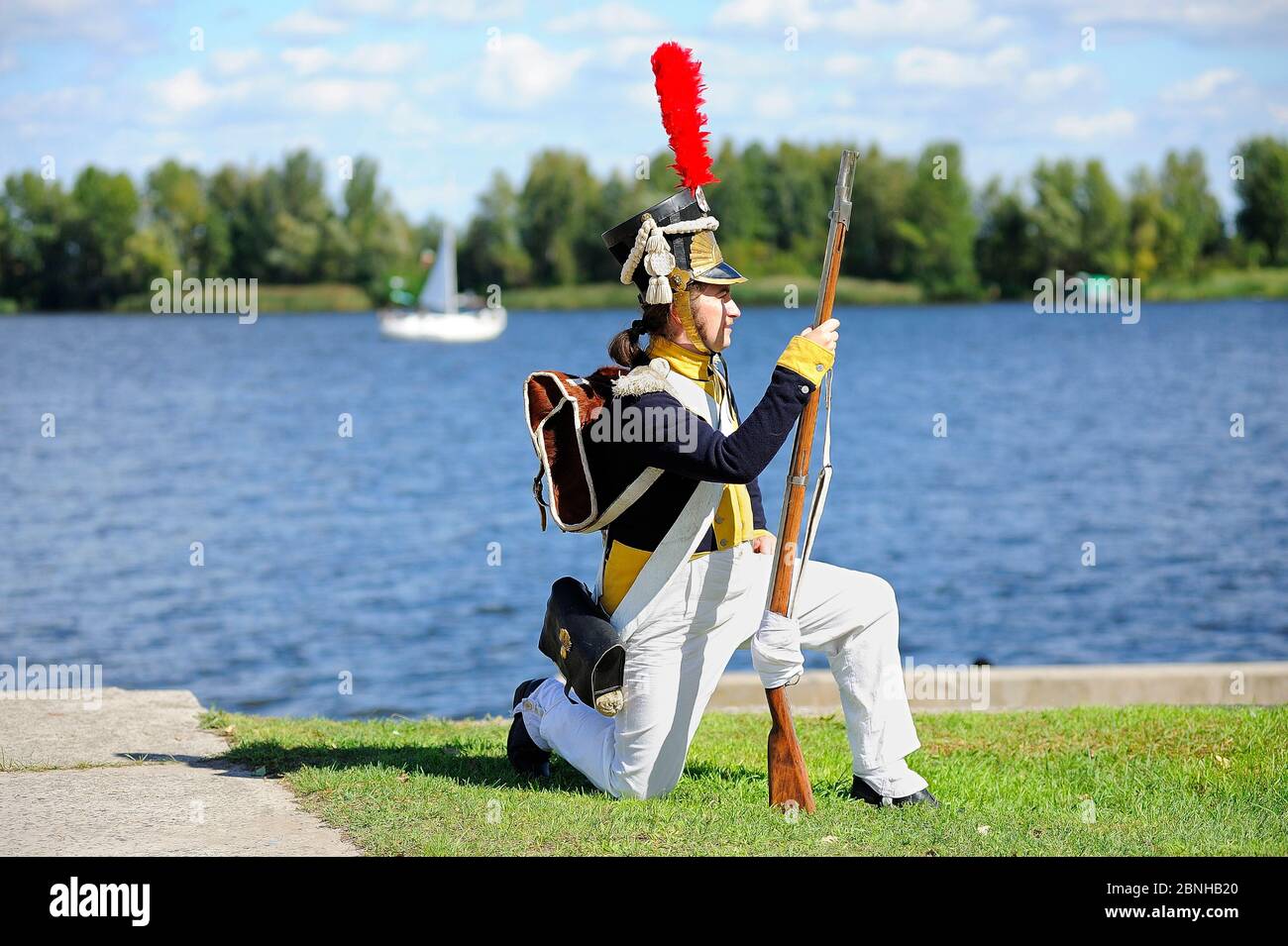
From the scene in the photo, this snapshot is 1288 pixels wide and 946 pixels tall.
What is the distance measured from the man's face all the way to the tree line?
295ft

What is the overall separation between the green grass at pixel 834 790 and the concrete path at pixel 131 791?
0.16 meters

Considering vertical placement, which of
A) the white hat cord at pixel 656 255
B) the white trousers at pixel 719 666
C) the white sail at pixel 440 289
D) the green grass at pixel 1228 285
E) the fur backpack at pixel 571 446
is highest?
the green grass at pixel 1228 285

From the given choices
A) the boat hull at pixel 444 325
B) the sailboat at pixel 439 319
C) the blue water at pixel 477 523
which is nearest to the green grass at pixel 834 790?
the blue water at pixel 477 523

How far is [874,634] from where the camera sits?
5.70m

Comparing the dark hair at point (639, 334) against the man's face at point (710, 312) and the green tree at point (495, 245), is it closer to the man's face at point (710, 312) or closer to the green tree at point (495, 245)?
the man's face at point (710, 312)

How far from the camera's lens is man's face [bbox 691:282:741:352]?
18.4ft

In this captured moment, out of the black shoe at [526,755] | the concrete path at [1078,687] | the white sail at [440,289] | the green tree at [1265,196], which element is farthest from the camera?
the green tree at [1265,196]

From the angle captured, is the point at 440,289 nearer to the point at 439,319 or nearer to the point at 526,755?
the point at 439,319

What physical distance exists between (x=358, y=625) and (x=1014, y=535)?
10719mm

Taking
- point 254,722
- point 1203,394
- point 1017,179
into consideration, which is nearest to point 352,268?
point 1017,179

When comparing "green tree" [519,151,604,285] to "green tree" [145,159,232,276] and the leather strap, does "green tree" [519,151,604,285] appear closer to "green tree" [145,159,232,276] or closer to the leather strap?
"green tree" [145,159,232,276]

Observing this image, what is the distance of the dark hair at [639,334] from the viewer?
18.6ft

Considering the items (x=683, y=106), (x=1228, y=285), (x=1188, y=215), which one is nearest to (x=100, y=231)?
(x=1188, y=215)

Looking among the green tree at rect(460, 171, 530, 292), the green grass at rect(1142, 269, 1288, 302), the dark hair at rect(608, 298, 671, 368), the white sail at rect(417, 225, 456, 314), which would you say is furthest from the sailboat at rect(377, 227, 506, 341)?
the dark hair at rect(608, 298, 671, 368)
